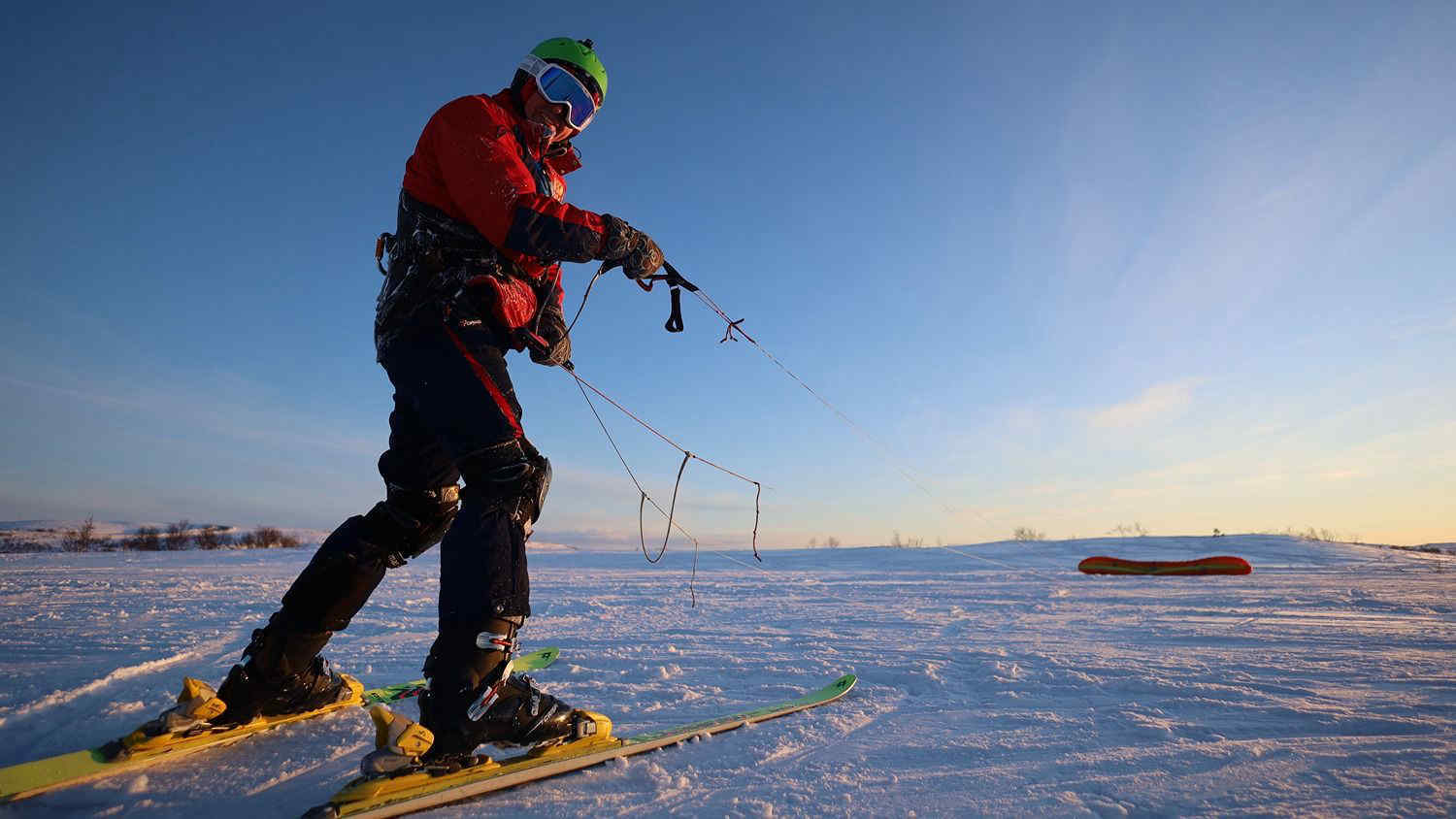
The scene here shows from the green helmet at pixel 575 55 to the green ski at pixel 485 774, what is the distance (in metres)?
2.12

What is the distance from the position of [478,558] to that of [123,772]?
114 centimetres

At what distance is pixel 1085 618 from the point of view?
5.06 meters

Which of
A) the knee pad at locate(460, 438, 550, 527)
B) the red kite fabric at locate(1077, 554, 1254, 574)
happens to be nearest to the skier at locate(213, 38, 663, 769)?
the knee pad at locate(460, 438, 550, 527)

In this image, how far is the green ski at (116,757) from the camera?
160 cm

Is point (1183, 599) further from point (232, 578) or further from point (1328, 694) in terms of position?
point (232, 578)

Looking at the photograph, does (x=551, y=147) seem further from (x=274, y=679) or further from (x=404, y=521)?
(x=274, y=679)

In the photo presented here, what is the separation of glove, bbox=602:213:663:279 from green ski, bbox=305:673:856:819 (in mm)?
1434

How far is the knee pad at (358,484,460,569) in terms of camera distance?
2.24 meters

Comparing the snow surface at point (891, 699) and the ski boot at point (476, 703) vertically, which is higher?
the ski boot at point (476, 703)

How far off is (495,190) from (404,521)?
3.83 feet

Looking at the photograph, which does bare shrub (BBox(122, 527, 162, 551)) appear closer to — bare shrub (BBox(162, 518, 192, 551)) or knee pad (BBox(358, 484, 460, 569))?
bare shrub (BBox(162, 518, 192, 551))

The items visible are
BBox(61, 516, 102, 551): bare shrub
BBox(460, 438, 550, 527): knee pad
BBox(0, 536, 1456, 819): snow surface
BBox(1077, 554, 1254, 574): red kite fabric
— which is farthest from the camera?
BBox(61, 516, 102, 551): bare shrub

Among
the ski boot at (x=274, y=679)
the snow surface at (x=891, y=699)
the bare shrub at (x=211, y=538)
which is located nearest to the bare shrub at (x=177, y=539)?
the bare shrub at (x=211, y=538)

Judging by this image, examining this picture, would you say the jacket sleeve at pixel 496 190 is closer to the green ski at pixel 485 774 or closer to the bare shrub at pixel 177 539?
the green ski at pixel 485 774
